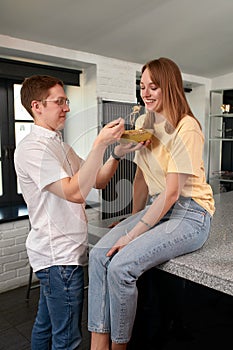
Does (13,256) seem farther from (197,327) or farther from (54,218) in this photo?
(197,327)

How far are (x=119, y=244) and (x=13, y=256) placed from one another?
1984mm

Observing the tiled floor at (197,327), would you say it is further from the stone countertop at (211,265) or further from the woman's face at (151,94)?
the woman's face at (151,94)

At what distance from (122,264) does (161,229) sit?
18 centimetres

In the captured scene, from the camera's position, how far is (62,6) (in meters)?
2.15

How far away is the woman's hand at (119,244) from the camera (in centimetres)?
105

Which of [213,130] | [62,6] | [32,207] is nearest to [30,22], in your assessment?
[62,6]

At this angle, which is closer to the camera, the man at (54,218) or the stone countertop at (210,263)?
the stone countertop at (210,263)

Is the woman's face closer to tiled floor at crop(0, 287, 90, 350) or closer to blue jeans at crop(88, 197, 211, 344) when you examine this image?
blue jeans at crop(88, 197, 211, 344)

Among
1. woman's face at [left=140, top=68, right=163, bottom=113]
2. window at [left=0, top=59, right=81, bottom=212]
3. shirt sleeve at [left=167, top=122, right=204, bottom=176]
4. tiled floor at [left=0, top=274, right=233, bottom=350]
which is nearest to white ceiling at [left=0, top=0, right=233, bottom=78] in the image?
window at [left=0, top=59, right=81, bottom=212]

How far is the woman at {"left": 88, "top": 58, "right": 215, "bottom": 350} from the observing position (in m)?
0.99

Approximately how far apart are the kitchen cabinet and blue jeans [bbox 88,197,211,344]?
11.6 feet

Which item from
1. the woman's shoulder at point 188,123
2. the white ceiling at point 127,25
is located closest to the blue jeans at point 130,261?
the woman's shoulder at point 188,123

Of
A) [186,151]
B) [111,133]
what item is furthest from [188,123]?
[111,133]

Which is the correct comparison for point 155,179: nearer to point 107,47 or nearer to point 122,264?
point 122,264
